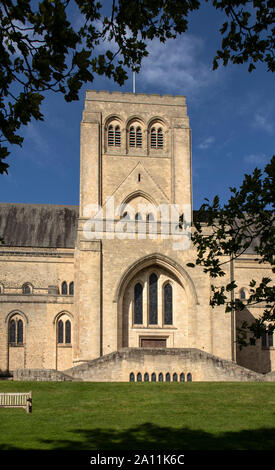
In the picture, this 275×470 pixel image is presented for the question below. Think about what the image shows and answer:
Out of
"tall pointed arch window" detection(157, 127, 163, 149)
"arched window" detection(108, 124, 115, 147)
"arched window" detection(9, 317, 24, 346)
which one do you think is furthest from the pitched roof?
"tall pointed arch window" detection(157, 127, 163, 149)

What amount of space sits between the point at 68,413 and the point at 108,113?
93.3ft

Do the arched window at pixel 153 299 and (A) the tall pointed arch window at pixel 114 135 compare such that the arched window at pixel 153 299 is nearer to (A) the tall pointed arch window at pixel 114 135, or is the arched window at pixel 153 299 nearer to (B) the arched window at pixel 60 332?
(B) the arched window at pixel 60 332

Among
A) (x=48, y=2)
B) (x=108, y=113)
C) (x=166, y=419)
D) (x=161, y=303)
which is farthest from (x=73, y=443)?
(x=108, y=113)

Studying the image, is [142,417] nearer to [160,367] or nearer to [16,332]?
[160,367]

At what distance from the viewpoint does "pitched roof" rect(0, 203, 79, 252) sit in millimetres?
47938

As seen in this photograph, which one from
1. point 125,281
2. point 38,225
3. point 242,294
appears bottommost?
A: point 242,294

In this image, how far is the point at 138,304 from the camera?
38156 millimetres

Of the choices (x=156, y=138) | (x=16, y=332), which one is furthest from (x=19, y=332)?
(x=156, y=138)

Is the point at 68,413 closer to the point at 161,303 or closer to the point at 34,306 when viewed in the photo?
the point at 161,303

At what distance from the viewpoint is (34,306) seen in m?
41.9

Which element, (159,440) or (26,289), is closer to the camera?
(159,440)

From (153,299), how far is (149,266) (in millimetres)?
2283

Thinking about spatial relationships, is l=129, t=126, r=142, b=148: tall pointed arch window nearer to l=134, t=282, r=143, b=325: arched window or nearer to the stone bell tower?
the stone bell tower

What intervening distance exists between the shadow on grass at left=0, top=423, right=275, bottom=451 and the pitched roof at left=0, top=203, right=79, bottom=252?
112ft
